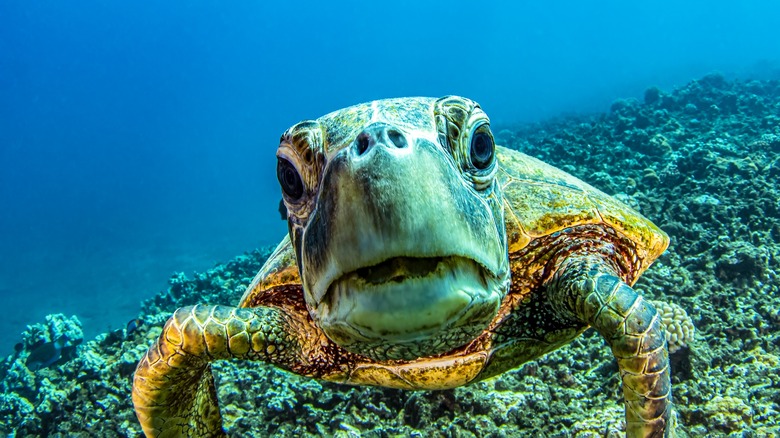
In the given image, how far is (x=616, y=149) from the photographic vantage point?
8859 mm

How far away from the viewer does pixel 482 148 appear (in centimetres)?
174

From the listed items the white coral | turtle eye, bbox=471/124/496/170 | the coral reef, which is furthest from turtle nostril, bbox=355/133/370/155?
the white coral

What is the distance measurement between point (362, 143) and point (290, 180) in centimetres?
51

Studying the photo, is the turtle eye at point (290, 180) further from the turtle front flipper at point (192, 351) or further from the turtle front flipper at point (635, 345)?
the turtle front flipper at point (635, 345)

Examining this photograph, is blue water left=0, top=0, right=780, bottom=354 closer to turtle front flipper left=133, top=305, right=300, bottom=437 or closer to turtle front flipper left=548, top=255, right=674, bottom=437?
turtle front flipper left=133, top=305, right=300, bottom=437

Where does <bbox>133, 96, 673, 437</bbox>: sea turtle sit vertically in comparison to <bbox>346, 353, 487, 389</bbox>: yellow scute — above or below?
above

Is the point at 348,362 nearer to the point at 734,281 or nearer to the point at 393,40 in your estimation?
the point at 734,281

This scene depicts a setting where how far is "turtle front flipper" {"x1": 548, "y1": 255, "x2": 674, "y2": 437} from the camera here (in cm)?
193

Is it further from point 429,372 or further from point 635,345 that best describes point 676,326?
point 429,372

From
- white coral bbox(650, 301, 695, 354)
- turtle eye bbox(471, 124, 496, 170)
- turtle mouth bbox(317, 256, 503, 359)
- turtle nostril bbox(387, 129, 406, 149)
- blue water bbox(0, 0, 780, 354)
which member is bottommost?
white coral bbox(650, 301, 695, 354)

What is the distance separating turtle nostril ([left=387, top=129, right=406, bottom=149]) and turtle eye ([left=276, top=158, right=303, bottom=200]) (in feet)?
1.63

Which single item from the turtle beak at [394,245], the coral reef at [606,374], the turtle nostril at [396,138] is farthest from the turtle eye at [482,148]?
the coral reef at [606,374]

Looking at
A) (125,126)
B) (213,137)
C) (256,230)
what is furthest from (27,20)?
(256,230)

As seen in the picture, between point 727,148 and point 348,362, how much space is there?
326 inches
